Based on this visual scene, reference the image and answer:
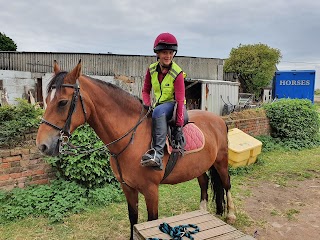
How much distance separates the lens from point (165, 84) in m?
2.82

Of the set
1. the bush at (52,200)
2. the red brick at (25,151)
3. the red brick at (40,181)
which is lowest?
the bush at (52,200)

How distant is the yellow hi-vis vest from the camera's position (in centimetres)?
274

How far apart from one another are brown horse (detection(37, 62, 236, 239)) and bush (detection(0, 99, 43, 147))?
2274mm

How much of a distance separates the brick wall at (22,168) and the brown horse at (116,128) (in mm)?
2135

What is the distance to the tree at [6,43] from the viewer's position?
29861 millimetres

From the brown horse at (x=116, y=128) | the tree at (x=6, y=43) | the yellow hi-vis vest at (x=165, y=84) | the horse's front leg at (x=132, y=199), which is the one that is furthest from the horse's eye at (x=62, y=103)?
the tree at (x=6, y=43)

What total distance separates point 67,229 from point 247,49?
87.6 ft

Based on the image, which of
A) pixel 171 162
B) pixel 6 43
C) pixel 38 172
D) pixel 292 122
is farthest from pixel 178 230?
pixel 6 43

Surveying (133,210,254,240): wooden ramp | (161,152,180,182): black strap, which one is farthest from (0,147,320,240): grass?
(133,210,254,240): wooden ramp

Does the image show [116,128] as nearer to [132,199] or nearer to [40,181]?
[132,199]

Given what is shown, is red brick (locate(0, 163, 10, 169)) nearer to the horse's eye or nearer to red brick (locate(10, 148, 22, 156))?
red brick (locate(10, 148, 22, 156))

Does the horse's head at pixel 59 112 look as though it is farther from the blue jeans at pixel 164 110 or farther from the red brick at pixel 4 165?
the red brick at pixel 4 165

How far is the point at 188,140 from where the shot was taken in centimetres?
313

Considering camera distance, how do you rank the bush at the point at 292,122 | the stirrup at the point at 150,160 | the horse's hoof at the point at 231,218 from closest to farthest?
the stirrup at the point at 150,160, the horse's hoof at the point at 231,218, the bush at the point at 292,122
